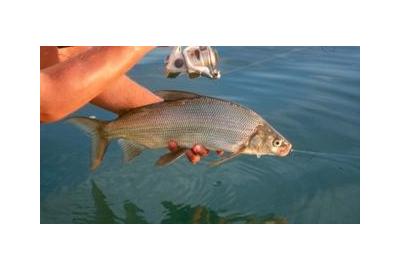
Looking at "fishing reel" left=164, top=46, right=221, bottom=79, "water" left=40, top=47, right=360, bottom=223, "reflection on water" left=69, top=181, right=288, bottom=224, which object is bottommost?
A: "reflection on water" left=69, top=181, right=288, bottom=224

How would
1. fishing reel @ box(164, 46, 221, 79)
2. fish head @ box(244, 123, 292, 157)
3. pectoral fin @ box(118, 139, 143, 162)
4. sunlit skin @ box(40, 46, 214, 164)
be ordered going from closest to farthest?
sunlit skin @ box(40, 46, 214, 164)
fish head @ box(244, 123, 292, 157)
pectoral fin @ box(118, 139, 143, 162)
fishing reel @ box(164, 46, 221, 79)

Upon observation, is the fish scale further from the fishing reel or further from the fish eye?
the fishing reel

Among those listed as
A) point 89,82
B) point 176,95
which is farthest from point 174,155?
point 89,82

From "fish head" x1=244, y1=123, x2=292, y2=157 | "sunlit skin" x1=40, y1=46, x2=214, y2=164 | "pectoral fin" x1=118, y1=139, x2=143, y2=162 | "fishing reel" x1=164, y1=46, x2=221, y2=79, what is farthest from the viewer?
"fishing reel" x1=164, y1=46, x2=221, y2=79

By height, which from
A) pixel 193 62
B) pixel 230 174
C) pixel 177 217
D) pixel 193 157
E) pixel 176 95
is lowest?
pixel 177 217

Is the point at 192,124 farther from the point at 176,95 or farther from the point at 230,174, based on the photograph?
the point at 230,174

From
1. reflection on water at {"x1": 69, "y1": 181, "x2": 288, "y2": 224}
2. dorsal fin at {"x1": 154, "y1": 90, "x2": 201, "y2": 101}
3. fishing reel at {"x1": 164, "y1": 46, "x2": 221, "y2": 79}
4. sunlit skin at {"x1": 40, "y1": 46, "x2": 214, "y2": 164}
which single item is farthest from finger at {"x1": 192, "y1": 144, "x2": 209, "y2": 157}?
fishing reel at {"x1": 164, "y1": 46, "x2": 221, "y2": 79}
